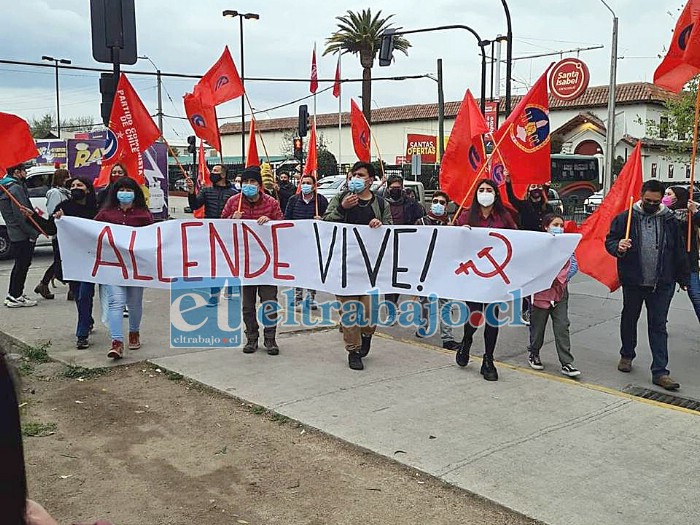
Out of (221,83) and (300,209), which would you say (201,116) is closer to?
(221,83)

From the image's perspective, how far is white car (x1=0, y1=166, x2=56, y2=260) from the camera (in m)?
14.5

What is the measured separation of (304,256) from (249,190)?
2.85ft

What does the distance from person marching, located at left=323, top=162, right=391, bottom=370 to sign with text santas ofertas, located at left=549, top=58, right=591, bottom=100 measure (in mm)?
23204

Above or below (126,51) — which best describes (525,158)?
below

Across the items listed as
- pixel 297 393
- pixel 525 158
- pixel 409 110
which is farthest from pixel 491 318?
pixel 409 110

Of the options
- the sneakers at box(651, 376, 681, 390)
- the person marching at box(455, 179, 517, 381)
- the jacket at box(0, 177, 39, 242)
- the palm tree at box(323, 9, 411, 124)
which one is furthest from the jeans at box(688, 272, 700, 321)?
the palm tree at box(323, 9, 411, 124)

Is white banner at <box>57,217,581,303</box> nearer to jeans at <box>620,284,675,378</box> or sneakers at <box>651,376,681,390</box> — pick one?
jeans at <box>620,284,675,378</box>

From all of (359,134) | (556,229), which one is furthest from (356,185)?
(359,134)

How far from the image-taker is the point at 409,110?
57688 mm

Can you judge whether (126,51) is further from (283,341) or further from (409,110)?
(409,110)

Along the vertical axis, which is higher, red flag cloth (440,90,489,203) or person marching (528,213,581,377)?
red flag cloth (440,90,489,203)

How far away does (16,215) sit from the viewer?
359 inches

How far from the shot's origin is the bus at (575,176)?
133ft

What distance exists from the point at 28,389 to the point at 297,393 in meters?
2.24
